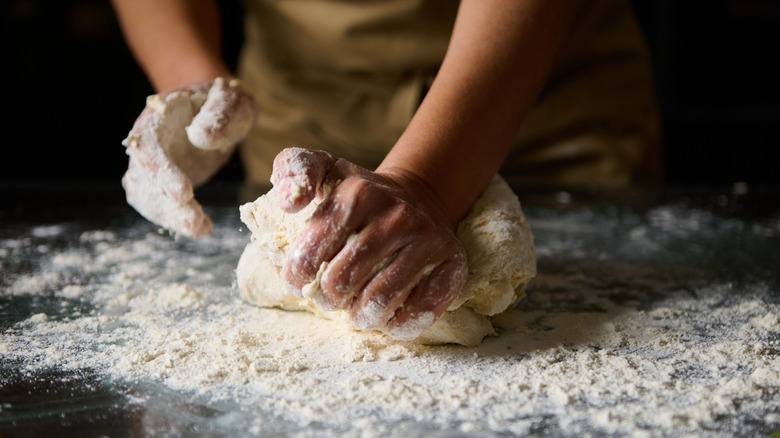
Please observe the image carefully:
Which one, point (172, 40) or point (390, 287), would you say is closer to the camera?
point (390, 287)

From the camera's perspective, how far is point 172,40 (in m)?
1.40

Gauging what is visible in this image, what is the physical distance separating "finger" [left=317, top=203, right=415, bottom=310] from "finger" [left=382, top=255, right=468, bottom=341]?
0.05 m

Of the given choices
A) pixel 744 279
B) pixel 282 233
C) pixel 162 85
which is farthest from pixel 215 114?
pixel 744 279

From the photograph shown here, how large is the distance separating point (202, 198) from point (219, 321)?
948 mm

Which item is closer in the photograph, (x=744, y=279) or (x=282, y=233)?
(x=282, y=233)

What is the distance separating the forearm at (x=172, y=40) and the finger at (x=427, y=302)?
2.39 feet

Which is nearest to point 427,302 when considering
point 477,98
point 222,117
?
point 477,98

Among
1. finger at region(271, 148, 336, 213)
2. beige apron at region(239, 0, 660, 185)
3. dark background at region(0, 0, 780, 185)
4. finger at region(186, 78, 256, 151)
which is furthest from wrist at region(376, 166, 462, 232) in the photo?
dark background at region(0, 0, 780, 185)

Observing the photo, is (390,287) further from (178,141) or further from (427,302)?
Result: (178,141)

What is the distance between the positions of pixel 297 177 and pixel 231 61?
2812mm

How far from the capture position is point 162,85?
1.40 meters

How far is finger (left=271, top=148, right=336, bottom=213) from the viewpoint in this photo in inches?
29.1

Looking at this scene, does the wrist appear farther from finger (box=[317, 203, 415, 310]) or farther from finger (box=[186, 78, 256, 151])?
finger (box=[186, 78, 256, 151])

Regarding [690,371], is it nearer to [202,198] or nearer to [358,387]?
[358,387]
